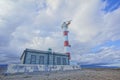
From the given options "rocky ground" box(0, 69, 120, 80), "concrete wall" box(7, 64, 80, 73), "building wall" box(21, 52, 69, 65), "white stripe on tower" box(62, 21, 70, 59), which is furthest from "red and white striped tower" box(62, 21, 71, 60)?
"rocky ground" box(0, 69, 120, 80)

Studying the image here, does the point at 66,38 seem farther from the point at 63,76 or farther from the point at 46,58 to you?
the point at 63,76

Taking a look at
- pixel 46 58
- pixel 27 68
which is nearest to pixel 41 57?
pixel 46 58

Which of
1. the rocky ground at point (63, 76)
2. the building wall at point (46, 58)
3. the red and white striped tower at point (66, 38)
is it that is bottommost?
the rocky ground at point (63, 76)

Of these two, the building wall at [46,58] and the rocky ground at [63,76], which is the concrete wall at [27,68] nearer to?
the rocky ground at [63,76]

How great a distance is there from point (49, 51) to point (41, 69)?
24.6ft

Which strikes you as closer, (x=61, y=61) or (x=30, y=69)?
(x=30, y=69)

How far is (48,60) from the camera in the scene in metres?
32.8

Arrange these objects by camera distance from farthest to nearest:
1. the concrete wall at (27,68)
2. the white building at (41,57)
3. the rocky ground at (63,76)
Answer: the white building at (41,57) → the concrete wall at (27,68) → the rocky ground at (63,76)

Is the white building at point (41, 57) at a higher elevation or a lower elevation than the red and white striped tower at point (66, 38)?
lower

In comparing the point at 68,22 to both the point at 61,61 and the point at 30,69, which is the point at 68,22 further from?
the point at 30,69

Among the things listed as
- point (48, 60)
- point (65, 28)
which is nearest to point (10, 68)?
point (48, 60)

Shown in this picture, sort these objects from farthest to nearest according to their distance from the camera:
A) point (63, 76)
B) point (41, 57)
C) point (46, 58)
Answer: point (46, 58), point (41, 57), point (63, 76)

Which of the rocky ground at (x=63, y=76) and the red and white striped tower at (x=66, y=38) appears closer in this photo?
A: the rocky ground at (x=63, y=76)

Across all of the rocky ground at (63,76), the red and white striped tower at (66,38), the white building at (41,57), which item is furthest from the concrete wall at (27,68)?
the red and white striped tower at (66,38)
